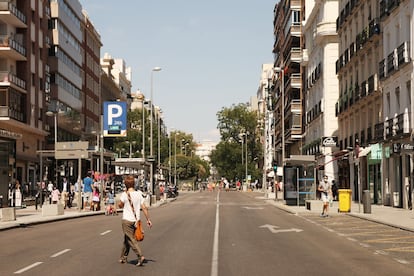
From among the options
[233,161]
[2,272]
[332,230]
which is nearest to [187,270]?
[2,272]

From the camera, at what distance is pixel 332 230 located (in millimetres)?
24547

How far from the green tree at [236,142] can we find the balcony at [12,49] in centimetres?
9081

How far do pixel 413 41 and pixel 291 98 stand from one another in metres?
49.4

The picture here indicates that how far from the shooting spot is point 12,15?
5459 centimetres

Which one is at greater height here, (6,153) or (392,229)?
(6,153)

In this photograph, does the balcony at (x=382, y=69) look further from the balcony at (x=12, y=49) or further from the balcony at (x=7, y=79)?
the balcony at (x=12, y=49)

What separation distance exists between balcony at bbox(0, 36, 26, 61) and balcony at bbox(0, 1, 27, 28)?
5.05 ft

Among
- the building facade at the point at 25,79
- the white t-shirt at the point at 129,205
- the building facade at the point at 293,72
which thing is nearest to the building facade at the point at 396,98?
the building facade at the point at 25,79

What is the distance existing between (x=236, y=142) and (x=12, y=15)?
99.5 metres

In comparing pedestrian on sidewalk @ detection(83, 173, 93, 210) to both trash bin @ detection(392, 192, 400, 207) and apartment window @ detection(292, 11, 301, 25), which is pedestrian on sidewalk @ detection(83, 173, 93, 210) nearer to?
trash bin @ detection(392, 192, 400, 207)

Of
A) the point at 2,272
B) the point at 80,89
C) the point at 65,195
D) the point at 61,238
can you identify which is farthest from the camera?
the point at 80,89

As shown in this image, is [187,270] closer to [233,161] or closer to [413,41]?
[413,41]

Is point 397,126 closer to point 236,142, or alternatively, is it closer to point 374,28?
point 374,28

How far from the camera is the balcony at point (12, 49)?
2151 inches
